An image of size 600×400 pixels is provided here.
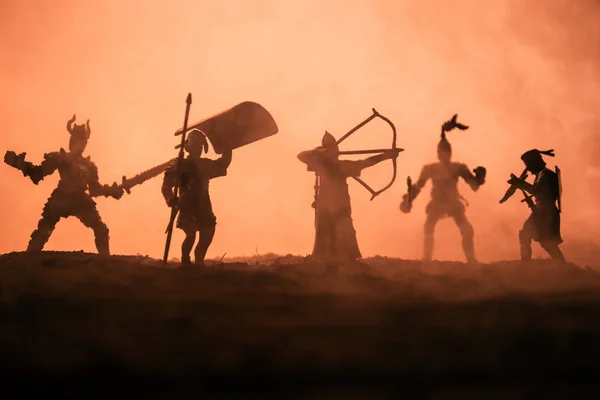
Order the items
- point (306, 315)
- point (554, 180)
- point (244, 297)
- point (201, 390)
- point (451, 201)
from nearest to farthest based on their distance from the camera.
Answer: point (201, 390) → point (306, 315) → point (244, 297) → point (554, 180) → point (451, 201)

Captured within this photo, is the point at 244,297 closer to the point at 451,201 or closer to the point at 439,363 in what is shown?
the point at 439,363

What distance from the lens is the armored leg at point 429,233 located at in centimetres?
1007

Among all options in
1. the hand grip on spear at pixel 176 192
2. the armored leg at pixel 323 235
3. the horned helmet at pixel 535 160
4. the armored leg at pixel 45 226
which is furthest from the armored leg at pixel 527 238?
the armored leg at pixel 45 226

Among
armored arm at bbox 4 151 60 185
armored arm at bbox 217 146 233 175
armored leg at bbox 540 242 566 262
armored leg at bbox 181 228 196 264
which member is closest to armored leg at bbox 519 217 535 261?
armored leg at bbox 540 242 566 262

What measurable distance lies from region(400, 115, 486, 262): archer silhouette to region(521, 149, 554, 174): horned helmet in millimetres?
1607

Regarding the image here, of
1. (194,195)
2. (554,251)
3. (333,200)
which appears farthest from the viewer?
(333,200)

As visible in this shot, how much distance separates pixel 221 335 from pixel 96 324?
93cm

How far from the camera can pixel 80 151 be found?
859cm

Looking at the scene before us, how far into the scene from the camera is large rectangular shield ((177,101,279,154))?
23.1 feet

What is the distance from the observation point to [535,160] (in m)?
8.12

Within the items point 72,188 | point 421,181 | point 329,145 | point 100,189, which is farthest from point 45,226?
point 421,181

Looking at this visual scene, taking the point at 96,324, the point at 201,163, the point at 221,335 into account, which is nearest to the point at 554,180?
the point at 201,163

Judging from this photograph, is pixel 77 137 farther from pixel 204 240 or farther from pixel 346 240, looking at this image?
pixel 346 240

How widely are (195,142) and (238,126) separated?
0.66 meters
